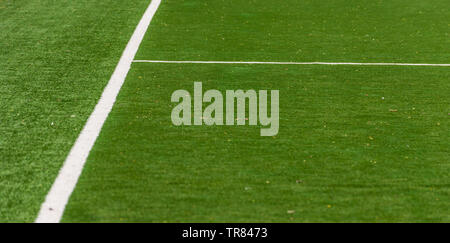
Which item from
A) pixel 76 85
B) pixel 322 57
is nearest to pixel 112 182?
pixel 76 85

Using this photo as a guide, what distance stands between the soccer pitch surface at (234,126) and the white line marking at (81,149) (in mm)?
68

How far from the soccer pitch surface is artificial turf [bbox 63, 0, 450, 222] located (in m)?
0.02

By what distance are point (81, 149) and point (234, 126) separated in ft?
5.50

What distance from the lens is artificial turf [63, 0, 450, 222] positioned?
178 inches

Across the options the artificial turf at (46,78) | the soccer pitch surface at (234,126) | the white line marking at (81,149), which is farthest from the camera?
the artificial turf at (46,78)

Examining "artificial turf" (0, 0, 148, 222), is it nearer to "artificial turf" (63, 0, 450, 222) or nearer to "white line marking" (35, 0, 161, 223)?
"white line marking" (35, 0, 161, 223)

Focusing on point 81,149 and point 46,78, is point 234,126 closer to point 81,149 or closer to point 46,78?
point 81,149

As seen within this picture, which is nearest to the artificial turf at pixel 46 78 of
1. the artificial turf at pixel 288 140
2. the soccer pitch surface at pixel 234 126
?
the soccer pitch surface at pixel 234 126

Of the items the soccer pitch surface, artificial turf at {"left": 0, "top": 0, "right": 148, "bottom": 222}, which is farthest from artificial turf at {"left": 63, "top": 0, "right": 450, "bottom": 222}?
artificial turf at {"left": 0, "top": 0, "right": 148, "bottom": 222}

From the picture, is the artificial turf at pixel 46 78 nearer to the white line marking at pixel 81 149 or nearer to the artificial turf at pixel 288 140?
the white line marking at pixel 81 149

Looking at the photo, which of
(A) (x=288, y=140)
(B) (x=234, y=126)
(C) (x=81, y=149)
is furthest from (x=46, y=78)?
(A) (x=288, y=140)

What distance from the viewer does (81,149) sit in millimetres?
5461

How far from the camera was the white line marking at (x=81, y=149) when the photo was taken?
4.45m
